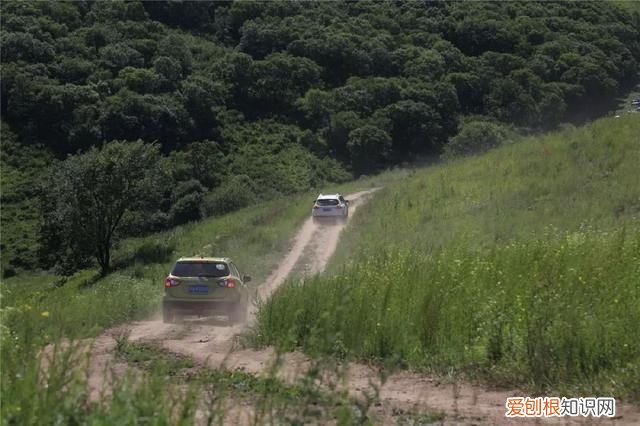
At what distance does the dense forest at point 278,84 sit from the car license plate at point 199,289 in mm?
32668

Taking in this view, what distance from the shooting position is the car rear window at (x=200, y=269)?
1582cm

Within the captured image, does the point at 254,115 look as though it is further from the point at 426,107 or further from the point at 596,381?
the point at 596,381

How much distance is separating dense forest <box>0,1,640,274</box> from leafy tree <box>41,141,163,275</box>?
9332 millimetres

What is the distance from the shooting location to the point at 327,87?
79812 mm

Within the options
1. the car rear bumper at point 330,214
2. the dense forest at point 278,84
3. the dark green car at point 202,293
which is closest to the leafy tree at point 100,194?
the car rear bumper at point 330,214

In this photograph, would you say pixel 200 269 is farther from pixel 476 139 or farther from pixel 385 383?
pixel 476 139

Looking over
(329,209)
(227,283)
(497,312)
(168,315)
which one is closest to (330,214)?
(329,209)

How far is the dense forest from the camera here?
193 feet

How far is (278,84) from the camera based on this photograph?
75.6 metres

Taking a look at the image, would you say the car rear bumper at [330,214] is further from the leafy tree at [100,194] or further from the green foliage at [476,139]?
the green foliage at [476,139]

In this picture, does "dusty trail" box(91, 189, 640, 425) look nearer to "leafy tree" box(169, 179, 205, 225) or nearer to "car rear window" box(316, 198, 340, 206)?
"car rear window" box(316, 198, 340, 206)

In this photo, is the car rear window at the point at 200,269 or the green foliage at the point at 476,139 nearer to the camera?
the car rear window at the point at 200,269

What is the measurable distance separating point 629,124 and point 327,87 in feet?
176

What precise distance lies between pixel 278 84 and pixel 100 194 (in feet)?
133
